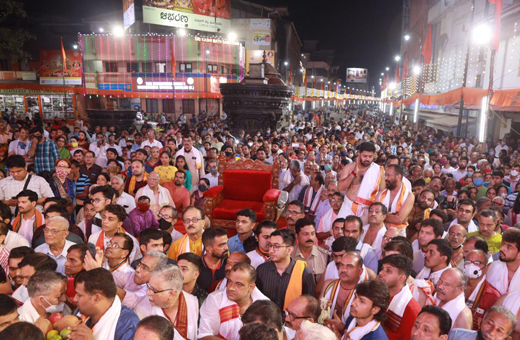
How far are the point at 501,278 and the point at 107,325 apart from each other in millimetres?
3486

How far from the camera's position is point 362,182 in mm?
4602

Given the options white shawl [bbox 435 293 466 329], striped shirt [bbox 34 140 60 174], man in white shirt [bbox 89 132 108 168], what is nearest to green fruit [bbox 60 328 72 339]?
white shawl [bbox 435 293 466 329]

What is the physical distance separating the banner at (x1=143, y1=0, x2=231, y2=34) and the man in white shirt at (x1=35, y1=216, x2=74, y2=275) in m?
31.8

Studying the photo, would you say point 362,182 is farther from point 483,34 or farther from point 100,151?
point 483,34

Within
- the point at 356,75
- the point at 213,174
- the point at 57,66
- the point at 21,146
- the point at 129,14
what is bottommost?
the point at 213,174

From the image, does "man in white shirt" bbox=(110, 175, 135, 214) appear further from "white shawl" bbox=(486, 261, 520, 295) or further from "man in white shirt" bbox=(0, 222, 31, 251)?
"white shawl" bbox=(486, 261, 520, 295)

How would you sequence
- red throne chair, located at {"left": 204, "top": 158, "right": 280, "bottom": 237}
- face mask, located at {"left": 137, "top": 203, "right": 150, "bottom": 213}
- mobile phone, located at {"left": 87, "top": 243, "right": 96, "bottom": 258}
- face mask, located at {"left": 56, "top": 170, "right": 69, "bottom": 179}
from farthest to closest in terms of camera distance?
red throne chair, located at {"left": 204, "top": 158, "right": 280, "bottom": 237} < face mask, located at {"left": 56, "top": 170, "right": 69, "bottom": 179} < face mask, located at {"left": 137, "top": 203, "right": 150, "bottom": 213} < mobile phone, located at {"left": 87, "top": 243, "right": 96, "bottom": 258}

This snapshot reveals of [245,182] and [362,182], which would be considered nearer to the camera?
[362,182]

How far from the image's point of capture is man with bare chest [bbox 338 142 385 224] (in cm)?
454

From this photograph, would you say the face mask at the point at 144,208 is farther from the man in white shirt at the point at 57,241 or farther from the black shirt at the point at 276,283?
the black shirt at the point at 276,283

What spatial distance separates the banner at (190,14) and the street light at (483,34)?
2316cm

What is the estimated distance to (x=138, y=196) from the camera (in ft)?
19.5

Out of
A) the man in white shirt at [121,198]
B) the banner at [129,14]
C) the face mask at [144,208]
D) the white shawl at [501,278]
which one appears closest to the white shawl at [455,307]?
the white shawl at [501,278]

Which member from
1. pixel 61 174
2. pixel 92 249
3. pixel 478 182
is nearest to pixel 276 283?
pixel 92 249
